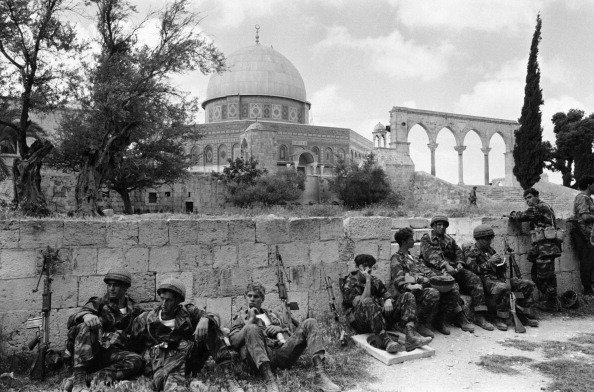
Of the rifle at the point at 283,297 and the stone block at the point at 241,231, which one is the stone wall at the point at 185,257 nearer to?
the stone block at the point at 241,231

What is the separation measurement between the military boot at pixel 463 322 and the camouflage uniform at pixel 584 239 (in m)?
3.25

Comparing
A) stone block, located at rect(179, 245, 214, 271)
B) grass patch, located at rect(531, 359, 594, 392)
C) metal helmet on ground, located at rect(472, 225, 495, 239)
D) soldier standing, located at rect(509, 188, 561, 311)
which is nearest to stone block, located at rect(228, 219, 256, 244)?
stone block, located at rect(179, 245, 214, 271)

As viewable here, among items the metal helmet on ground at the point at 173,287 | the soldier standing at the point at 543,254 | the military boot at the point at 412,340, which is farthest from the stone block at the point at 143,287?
the soldier standing at the point at 543,254

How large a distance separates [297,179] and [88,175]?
1914 cm

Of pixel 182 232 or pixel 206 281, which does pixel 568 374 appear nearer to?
pixel 206 281

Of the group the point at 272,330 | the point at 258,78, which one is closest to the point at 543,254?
the point at 272,330

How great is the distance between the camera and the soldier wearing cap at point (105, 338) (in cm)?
445

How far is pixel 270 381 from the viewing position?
14.7 feet

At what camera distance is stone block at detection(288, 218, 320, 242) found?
21.6ft

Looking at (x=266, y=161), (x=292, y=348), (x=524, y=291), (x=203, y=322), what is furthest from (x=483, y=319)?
(x=266, y=161)

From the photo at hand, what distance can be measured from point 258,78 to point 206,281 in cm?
4389

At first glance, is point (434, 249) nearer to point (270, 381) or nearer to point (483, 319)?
point (483, 319)

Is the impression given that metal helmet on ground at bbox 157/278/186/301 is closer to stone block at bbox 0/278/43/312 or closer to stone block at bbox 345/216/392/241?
stone block at bbox 0/278/43/312

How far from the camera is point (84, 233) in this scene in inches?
221
